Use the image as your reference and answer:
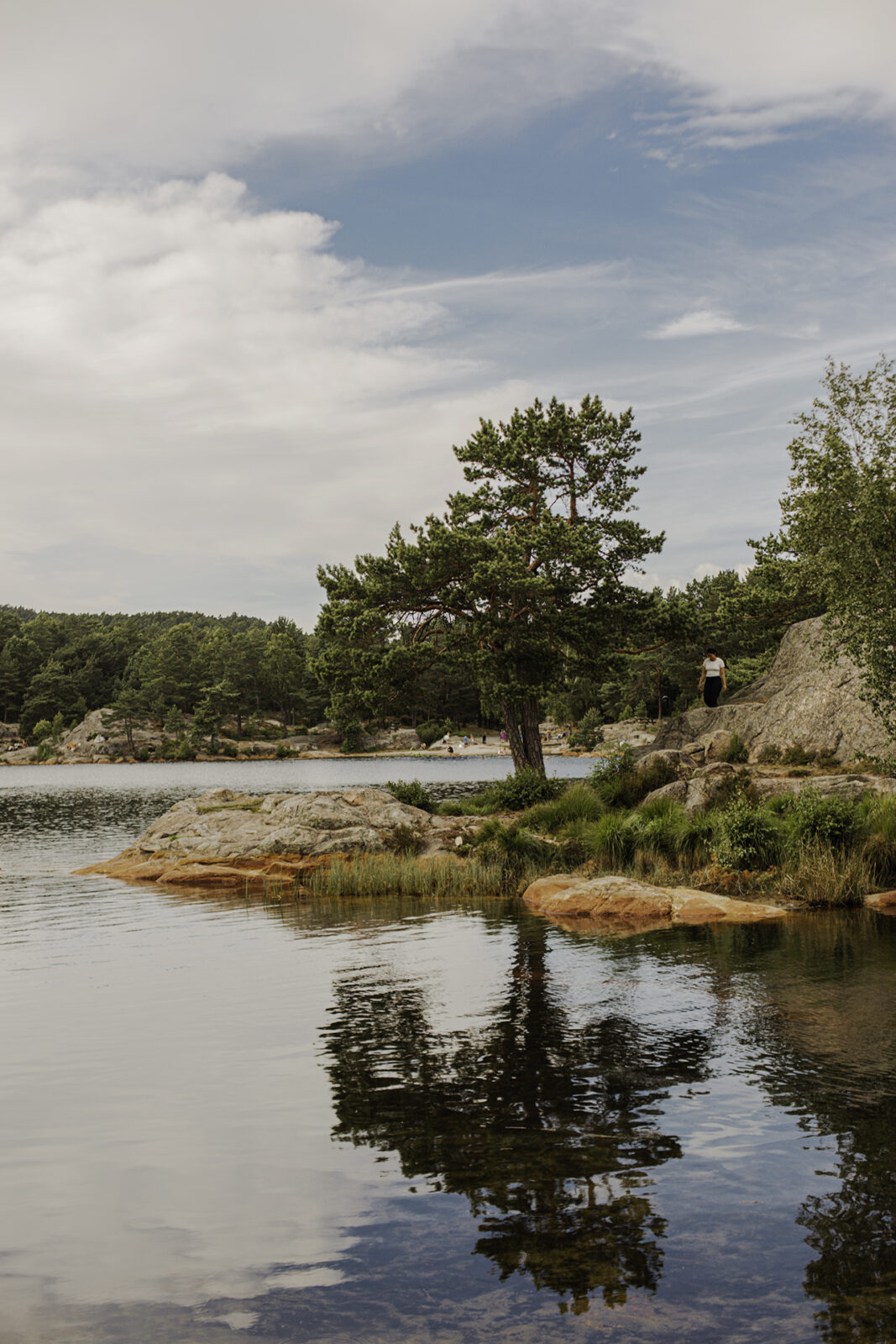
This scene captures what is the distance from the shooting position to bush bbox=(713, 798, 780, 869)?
75.9ft

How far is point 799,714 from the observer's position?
3594cm

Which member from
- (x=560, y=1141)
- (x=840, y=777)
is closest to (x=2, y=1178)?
(x=560, y=1141)

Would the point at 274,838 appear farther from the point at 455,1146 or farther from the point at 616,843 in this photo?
the point at 455,1146

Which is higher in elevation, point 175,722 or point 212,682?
point 212,682

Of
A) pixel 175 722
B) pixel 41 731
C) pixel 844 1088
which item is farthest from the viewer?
pixel 41 731

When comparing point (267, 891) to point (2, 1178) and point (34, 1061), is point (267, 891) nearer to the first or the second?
point (34, 1061)

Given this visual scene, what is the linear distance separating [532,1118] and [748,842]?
1561 centimetres

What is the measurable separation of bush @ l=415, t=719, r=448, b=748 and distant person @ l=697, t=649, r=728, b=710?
113 m

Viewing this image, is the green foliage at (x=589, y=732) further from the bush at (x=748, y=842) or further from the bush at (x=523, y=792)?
the bush at (x=748, y=842)

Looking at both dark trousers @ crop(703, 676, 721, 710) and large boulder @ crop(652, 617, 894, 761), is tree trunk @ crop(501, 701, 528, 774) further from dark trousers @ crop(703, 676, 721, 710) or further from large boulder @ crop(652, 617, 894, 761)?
dark trousers @ crop(703, 676, 721, 710)

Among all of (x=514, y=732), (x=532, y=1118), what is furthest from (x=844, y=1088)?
(x=514, y=732)

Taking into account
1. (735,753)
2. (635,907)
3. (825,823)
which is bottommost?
(635,907)

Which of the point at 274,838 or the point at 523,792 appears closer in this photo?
the point at 274,838

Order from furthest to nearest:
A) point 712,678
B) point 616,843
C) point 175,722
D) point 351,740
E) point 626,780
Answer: point 351,740, point 175,722, point 712,678, point 626,780, point 616,843
